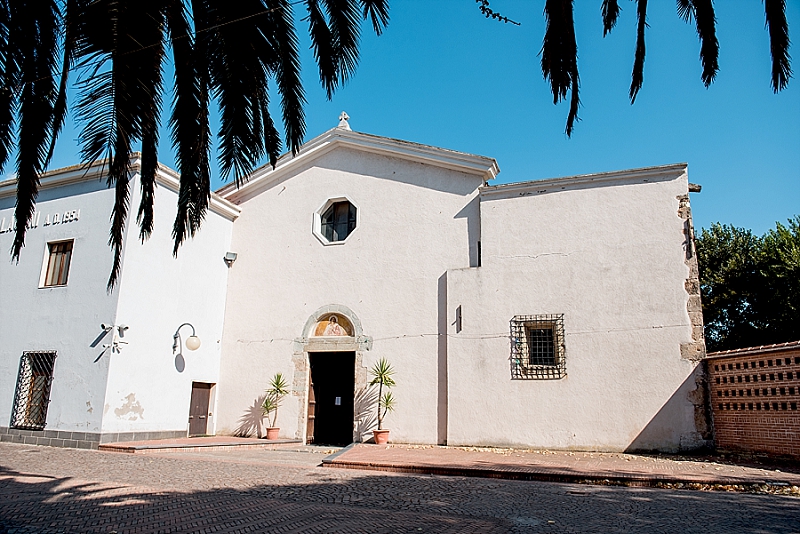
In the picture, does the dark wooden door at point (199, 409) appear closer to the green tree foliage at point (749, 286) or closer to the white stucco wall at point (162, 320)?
the white stucco wall at point (162, 320)

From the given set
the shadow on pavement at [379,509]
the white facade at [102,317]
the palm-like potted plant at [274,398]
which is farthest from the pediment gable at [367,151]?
the shadow on pavement at [379,509]

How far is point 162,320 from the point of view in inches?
542

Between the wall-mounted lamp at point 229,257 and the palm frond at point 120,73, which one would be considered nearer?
the palm frond at point 120,73

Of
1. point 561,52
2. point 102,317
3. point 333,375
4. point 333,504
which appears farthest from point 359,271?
point 561,52

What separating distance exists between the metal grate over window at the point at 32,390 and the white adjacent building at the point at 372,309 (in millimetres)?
59

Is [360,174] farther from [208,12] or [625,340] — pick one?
[208,12]

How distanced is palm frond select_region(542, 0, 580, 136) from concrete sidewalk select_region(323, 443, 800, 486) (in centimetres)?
682

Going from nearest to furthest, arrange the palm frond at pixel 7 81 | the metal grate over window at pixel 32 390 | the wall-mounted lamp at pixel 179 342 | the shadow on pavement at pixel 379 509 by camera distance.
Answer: the palm frond at pixel 7 81 → the shadow on pavement at pixel 379 509 → the metal grate over window at pixel 32 390 → the wall-mounted lamp at pixel 179 342

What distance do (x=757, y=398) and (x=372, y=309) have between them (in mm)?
8359

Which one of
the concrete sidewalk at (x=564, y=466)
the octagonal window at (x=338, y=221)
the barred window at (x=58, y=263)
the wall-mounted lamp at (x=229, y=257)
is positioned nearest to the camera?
the concrete sidewalk at (x=564, y=466)

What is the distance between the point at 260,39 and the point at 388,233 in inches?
455

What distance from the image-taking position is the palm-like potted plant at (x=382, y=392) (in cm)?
1347

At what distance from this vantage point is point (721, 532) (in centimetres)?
509

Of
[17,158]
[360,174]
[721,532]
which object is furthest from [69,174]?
[721,532]
